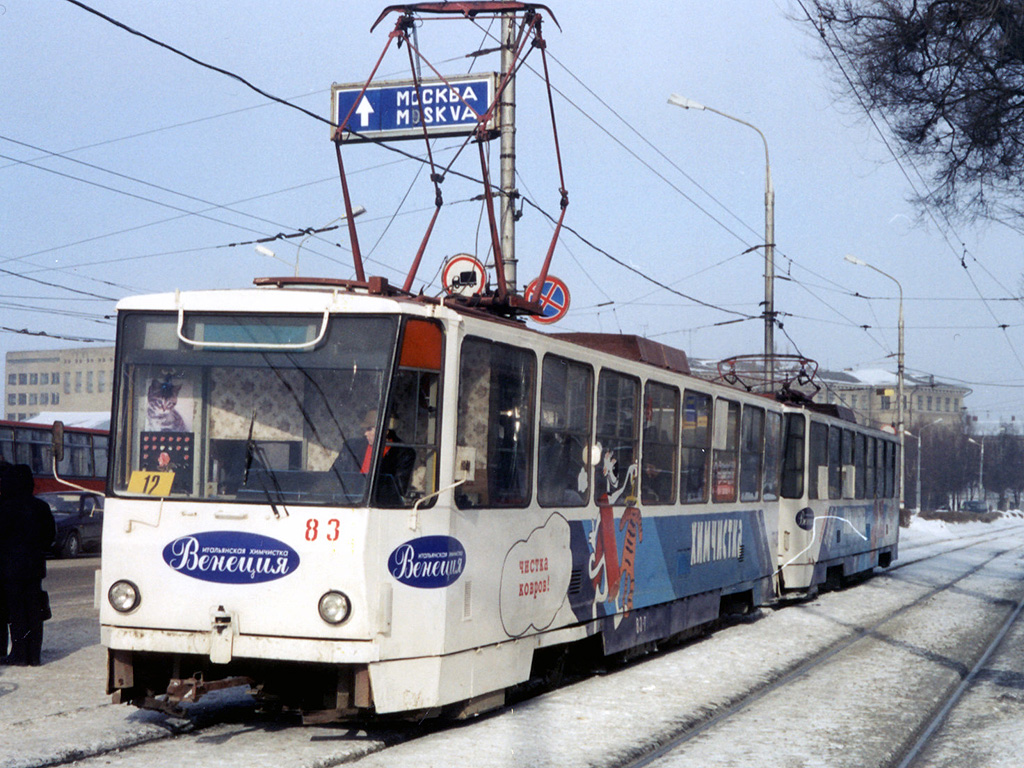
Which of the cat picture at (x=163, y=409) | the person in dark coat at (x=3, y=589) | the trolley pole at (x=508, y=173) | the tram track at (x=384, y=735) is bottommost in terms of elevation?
the tram track at (x=384, y=735)

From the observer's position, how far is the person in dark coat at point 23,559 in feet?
30.7

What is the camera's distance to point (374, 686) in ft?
21.3

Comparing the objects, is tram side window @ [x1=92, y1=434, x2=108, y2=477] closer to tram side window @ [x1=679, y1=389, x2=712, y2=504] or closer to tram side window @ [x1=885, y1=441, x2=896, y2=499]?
tram side window @ [x1=885, y1=441, x2=896, y2=499]

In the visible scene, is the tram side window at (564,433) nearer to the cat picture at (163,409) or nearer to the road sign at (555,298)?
the cat picture at (163,409)

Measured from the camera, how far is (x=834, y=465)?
1775 cm

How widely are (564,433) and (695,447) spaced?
3.30 meters

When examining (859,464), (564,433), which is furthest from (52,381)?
(564,433)

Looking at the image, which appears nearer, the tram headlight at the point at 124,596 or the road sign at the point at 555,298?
the tram headlight at the point at 124,596

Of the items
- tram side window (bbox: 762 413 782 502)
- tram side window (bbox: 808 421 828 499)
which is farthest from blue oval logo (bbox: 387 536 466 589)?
tram side window (bbox: 808 421 828 499)

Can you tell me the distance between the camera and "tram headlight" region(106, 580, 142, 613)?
22.1 ft

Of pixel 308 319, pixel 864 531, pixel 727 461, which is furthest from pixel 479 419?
pixel 864 531

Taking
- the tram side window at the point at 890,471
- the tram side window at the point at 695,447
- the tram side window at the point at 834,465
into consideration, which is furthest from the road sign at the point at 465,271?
the tram side window at the point at 890,471

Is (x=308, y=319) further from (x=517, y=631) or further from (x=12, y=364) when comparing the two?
(x=12, y=364)

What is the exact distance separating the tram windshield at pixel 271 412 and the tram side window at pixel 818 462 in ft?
34.4
